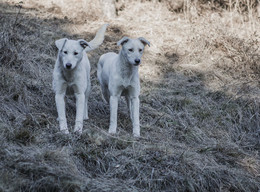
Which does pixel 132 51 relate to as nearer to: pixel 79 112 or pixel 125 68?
pixel 125 68

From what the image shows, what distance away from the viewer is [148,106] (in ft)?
23.1

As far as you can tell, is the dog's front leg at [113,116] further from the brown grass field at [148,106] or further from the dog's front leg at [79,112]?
the dog's front leg at [79,112]

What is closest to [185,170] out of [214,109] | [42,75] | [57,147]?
[57,147]

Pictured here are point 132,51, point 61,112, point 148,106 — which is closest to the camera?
point 61,112

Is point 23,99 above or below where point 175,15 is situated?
below

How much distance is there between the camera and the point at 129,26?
34.6 ft

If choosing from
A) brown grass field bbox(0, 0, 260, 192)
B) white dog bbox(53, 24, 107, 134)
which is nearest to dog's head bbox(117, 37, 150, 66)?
white dog bbox(53, 24, 107, 134)

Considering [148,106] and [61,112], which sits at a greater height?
[61,112]

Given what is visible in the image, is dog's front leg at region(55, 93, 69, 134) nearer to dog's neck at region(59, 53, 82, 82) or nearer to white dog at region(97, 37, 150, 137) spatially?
dog's neck at region(59, 53, 82, 82)

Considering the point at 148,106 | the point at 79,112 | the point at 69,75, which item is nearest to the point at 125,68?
the point at 69,75

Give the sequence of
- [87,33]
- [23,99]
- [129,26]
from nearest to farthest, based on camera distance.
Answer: [23,99] < [87,33] < [129,26]

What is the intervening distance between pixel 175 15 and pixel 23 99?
7262 millimetres

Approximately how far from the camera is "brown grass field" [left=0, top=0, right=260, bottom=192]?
4.26 metres

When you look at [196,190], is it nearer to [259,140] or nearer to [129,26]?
[259,140]
